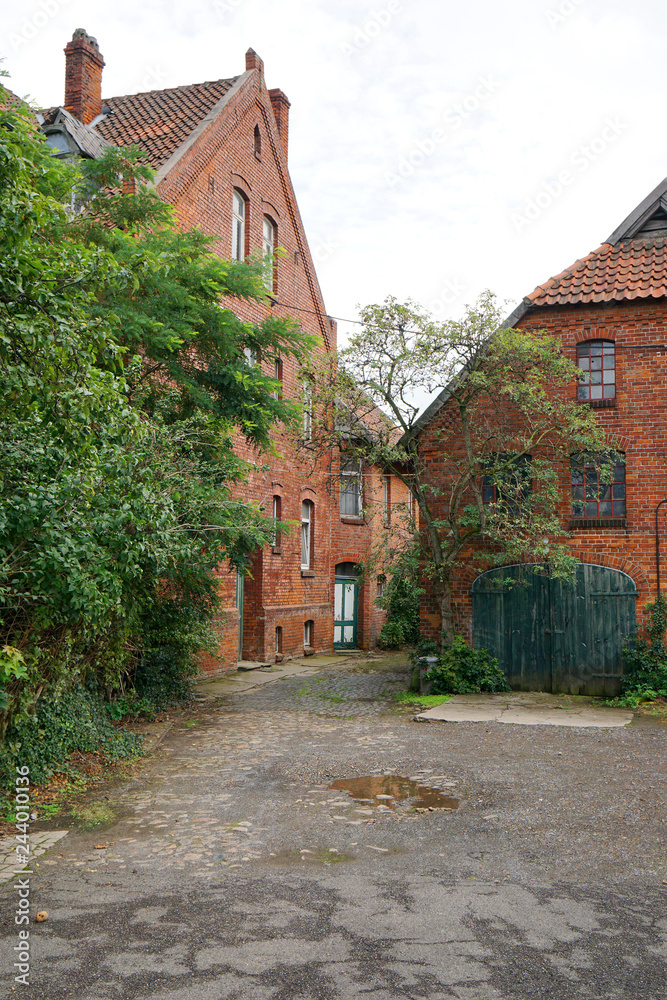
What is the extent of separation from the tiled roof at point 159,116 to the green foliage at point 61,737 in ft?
36.1

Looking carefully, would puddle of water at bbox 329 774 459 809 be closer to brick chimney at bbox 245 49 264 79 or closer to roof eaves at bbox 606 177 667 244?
roof eaves at bbox 606 177 667 244

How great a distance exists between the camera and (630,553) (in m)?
13.6

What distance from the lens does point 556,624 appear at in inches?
548

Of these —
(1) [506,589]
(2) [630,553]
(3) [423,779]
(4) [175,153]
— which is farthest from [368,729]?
(4) [175,153]

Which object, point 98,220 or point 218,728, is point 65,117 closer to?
point 98,220

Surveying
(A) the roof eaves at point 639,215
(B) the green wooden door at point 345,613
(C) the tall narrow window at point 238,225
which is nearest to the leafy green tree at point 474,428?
(A) the roof eaves at point 639,215

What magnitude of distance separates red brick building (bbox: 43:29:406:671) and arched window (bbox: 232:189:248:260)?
0.08 ft

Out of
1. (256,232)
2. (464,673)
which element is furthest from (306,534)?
(464,673)

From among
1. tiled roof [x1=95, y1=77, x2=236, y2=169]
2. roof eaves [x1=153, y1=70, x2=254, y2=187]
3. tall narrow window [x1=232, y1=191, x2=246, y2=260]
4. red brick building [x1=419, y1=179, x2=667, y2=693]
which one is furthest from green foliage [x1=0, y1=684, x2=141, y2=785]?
tall narrow window [x1=232, y1=191, x2=246, y2=260]

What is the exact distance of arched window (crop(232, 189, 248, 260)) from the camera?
1817cm

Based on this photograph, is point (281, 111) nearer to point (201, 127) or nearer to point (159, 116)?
point (159, 116)

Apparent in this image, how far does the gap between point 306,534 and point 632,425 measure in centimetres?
1008

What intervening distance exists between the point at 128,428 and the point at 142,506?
91 centimetres

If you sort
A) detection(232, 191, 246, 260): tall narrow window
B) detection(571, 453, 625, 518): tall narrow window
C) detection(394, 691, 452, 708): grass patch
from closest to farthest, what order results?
detection(394, 691, 452, 708): grass patch → detection(571, 453, 625, 518): tall narrow window → detection(232, 191, 246, 260): tall narrow window
